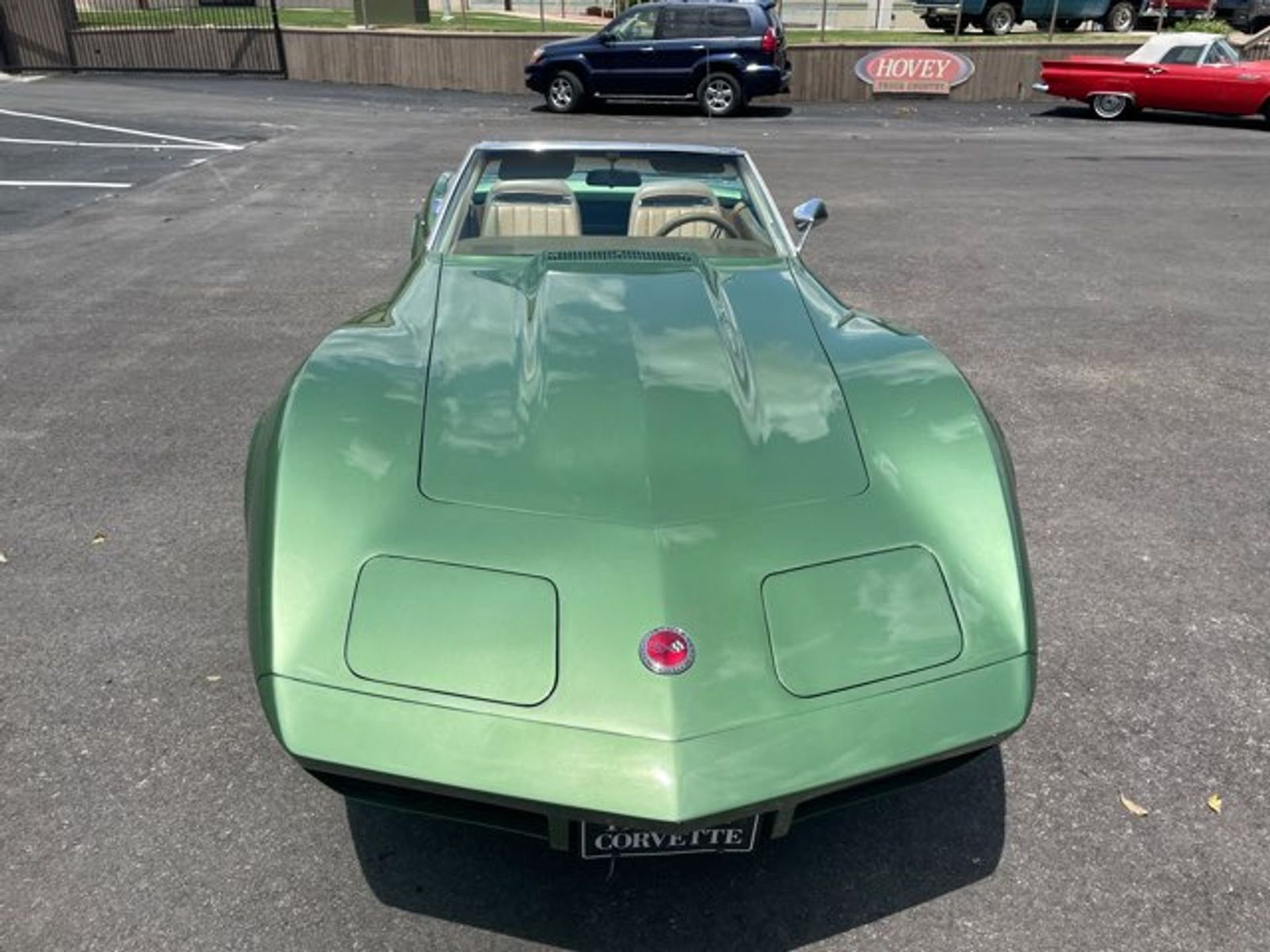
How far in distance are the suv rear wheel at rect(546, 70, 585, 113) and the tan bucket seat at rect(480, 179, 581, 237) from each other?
13230mm

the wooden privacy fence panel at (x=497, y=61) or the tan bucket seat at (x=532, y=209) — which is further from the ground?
the tan bucket seat at (x=532, y=209)

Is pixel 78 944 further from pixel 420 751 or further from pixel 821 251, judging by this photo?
pixel 821 251

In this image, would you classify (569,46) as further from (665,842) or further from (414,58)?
(665,842)

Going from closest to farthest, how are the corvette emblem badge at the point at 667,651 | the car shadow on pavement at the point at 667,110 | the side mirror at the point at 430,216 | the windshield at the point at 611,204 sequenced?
the corvette emblem badge at the point at 667,651 < the windshield at the point at 611,204 < the side mirror at the point at 430,216 < the car shadow on pavement at the point at 667,110

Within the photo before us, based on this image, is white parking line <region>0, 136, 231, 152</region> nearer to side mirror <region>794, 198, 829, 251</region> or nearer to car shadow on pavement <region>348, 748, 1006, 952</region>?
side mirror <region>794, 198, 829, 251</region>

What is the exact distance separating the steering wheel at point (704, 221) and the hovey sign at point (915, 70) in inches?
639

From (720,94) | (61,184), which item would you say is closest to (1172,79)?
(720,94)

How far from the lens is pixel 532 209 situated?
152 inches

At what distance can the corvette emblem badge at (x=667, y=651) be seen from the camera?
176 cm

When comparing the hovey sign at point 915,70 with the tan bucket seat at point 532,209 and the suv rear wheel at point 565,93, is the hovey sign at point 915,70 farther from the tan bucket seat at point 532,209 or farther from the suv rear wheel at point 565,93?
the tan bucket seat at point 532,209

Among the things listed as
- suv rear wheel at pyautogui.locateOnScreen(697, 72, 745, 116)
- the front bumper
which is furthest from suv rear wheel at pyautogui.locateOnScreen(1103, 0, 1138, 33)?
the front bumper

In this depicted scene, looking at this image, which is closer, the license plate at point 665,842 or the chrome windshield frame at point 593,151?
the license plate at point 665,842

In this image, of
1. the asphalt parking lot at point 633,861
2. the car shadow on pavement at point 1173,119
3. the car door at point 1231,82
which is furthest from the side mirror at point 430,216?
the car door at point 1231,82

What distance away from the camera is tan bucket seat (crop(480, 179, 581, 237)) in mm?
3857
